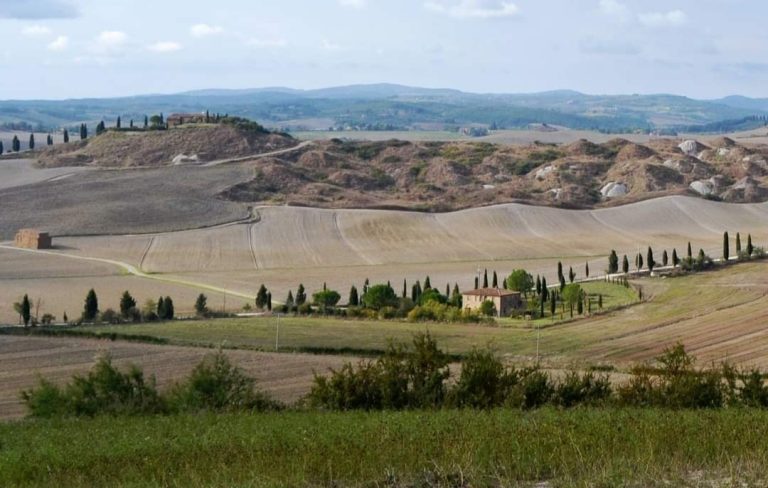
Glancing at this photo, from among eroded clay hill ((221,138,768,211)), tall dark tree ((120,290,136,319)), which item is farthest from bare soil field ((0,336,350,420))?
eroded clay hill ((221,138,768,211))

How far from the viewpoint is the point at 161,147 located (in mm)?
124875

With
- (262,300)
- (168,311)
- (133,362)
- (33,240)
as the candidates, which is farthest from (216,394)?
(33,240)

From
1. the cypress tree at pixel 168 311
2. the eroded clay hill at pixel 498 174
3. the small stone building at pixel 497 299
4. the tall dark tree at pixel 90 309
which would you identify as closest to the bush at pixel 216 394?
the cypress tree at pixel 168 311

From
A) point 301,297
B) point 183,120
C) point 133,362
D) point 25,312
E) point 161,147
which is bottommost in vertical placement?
point 301,297

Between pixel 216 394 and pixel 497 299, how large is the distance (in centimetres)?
3198

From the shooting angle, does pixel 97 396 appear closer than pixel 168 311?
Yes

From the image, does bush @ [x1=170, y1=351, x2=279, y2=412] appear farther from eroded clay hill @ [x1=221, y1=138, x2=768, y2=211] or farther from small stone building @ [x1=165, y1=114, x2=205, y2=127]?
small stone building @ [x1=165, y1=114, x2=205, y2=127]

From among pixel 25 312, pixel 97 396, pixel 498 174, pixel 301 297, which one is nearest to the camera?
pixel 97 396

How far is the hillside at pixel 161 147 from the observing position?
4734 inches

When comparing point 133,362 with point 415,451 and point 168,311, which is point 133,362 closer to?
point 168,311

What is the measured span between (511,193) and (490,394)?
294ft

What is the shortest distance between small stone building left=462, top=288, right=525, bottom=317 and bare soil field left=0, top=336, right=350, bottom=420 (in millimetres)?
17976

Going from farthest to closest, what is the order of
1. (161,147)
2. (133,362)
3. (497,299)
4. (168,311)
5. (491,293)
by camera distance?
(161,147), (491,293), (497,299), (168,311), (133,362)

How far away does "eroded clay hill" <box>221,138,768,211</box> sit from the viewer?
108312 mm
